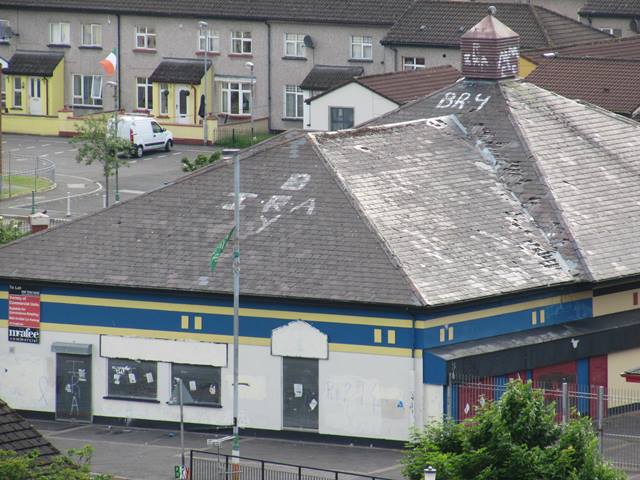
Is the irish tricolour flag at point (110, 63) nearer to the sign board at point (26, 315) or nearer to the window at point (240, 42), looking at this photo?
the window at point (240, 42)

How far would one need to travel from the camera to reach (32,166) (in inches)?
4060

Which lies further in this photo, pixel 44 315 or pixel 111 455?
pixel 44 315

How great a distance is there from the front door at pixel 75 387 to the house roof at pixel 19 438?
1917 centimetres

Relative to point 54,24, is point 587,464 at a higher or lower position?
lower

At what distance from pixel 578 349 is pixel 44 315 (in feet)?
46.2

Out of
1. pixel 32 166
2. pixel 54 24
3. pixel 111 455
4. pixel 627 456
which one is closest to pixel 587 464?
pixel 627 456

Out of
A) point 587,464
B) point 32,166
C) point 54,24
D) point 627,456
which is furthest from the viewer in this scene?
point 54,24

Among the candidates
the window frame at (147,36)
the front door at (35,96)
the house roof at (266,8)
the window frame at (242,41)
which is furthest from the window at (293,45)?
the front door at (35,96)

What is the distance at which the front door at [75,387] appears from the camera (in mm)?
63844

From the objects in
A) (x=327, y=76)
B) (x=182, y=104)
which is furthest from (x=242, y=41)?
(x=327, y=76)

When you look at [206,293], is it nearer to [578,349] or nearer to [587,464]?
[578,349]

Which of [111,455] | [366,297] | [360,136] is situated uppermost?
[360,136]

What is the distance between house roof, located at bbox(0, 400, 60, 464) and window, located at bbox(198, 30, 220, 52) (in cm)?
7098

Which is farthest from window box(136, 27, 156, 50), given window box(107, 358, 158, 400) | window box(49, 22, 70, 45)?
window box(107, 358, 158, 400)
